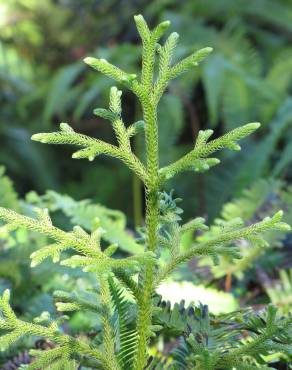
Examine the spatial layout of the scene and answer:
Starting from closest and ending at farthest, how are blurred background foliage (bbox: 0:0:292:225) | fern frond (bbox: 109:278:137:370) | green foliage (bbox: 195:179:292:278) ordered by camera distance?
fern frond (bbox: 109:278:137:370)
green foliage (bbox: 195:179:292:278)
blurred background foliage (bbox: 0:0:292:225)

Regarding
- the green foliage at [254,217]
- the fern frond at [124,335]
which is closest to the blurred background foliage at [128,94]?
the green foliage at [254,217]

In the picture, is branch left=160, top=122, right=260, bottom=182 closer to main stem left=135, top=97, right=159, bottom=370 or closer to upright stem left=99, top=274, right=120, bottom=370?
main stem left=135, top=97, right=159, bottom=370

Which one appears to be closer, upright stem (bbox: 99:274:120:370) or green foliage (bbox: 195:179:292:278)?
upright stem (bbox: 99:274:120:370)

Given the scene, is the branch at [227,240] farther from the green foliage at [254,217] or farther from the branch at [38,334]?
the green foliage at [254,217]

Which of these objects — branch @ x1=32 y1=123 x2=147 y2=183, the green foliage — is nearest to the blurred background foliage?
the green foliage

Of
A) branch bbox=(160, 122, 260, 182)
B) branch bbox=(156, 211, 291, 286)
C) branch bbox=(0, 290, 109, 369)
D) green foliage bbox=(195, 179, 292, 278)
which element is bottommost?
branch bbox=(0, 290, 109, 369)

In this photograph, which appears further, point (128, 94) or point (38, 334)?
point (128, 94)

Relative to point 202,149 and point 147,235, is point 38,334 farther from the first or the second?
point 202,149

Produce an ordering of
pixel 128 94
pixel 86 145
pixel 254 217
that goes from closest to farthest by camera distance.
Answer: pixel 86 145
pixel 254 217
pixel 128 94

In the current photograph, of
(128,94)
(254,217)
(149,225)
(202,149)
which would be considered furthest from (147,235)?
(128,94)

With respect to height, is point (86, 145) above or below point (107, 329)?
above
